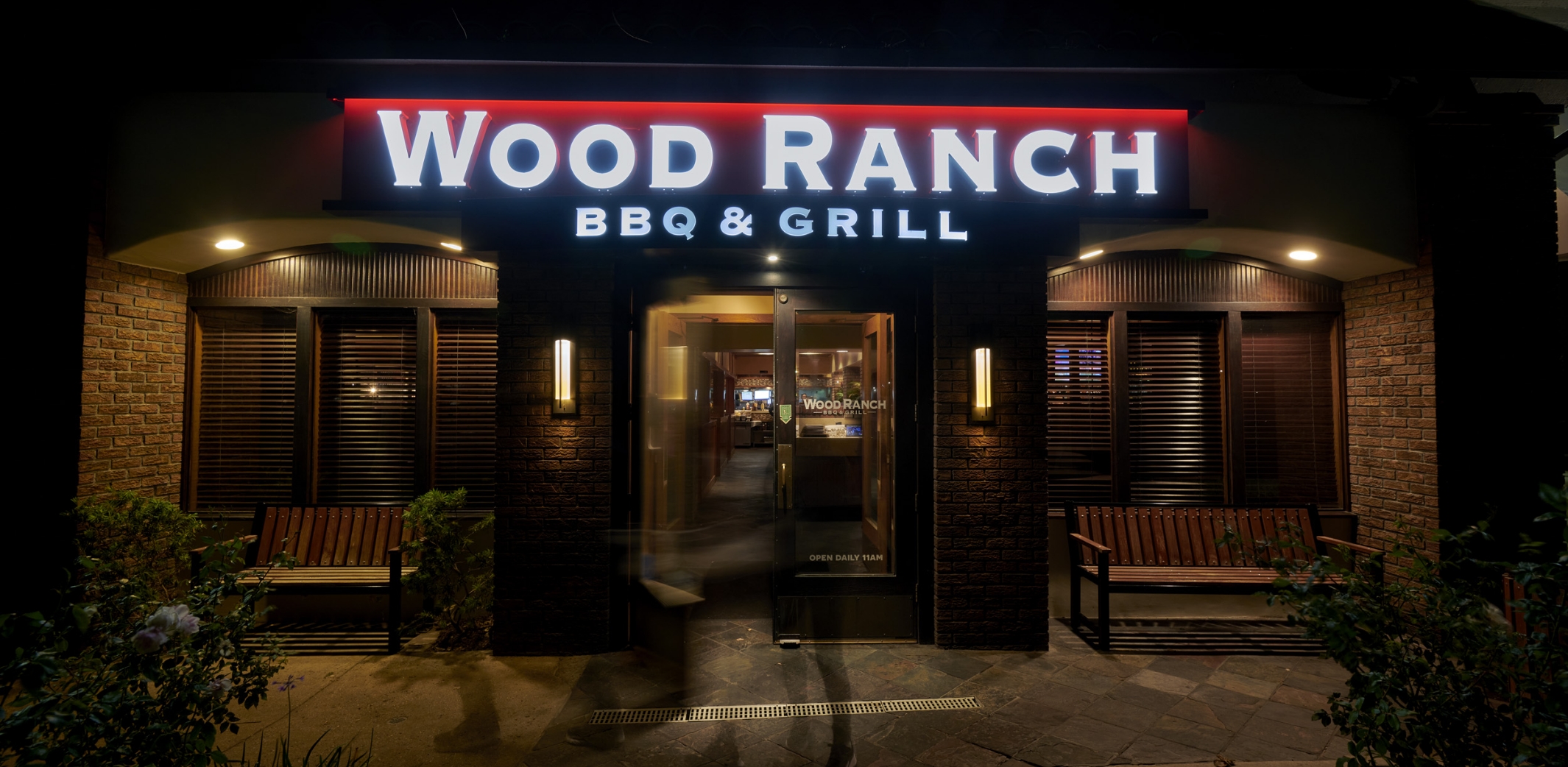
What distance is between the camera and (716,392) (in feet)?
42.4

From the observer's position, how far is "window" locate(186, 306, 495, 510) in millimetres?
5891

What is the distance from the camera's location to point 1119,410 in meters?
6.18

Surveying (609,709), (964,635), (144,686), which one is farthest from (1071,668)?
(144,686)

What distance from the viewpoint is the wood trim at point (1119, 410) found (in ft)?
20.2

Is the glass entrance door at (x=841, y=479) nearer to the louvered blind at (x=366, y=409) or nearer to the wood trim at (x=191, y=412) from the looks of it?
the louvered blind at (x=366, y=409)

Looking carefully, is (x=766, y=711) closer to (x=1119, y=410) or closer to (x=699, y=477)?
(x=1119, y=410)

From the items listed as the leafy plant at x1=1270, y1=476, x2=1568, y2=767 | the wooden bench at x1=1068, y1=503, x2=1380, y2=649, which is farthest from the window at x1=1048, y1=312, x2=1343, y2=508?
the leafy plant at x1=1270, y1=476, x2=1568, y2=767

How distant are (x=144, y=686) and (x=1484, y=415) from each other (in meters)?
8.52

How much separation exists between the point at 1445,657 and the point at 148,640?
4418mm

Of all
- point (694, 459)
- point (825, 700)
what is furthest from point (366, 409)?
point (825, 700)

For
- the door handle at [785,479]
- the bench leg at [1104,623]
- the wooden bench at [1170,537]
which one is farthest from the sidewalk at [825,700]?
the door handle at [785,479]

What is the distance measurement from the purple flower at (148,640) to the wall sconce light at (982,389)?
4.59m

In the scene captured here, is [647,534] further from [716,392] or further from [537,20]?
[716,392]

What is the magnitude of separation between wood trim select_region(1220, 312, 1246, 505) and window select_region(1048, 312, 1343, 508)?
0.7 inches
